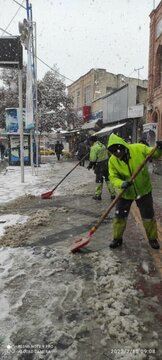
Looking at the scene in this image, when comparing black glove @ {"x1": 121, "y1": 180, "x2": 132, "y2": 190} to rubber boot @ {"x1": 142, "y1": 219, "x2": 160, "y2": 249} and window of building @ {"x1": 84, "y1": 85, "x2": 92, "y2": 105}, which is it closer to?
rubber boot @ {"x1": 142, "y1": 219, "x2": 160, "y2": 249}

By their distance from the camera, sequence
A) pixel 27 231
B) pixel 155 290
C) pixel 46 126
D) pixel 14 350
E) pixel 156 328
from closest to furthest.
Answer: pixel 14 350, pixel 156 328, pixel 155 290, pixel 27 231, pixel 46 126

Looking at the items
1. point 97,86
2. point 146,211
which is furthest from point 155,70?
point 146,211

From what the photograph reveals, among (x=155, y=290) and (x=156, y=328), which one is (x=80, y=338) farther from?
(x=155, y=290)

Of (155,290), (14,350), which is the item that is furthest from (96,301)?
(14,350)

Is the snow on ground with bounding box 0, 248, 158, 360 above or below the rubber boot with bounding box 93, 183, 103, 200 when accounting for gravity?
below

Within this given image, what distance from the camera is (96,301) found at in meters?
3.47

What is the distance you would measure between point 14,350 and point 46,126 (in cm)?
2922

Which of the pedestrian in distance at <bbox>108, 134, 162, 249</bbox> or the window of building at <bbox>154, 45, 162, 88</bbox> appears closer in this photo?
the pedestrian in distance at <bbox>108, 134, 162, 249</bbox>

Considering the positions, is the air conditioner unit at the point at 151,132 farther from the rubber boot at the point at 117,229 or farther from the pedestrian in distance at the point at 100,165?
the rubber boot at the point at 117,229

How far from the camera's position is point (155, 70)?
835 inches

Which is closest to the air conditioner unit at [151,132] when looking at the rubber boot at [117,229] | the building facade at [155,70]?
A: the building facade at [155,70]

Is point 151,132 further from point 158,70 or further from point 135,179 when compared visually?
point 135,179

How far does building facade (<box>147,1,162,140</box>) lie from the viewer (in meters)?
20.2

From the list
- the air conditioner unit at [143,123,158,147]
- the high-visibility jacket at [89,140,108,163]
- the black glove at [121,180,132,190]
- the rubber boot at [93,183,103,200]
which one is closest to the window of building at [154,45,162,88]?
the air conditioner unit at [143,123,158,147]
